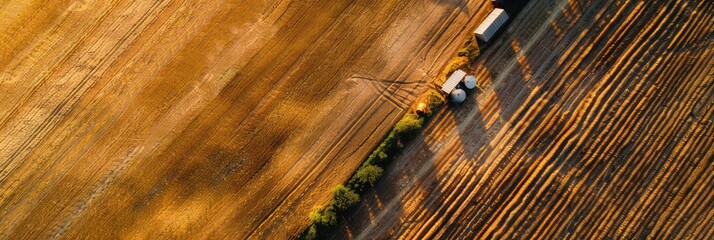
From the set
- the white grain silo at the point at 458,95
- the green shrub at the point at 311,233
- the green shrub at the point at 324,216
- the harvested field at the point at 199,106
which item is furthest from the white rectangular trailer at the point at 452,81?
the green shrub at the point at 311,233

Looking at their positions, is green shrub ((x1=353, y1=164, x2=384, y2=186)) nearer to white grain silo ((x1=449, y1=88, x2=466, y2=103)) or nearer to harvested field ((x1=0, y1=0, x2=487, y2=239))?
harvested field ((x1=0, y1=0, x2=487, y2=239))

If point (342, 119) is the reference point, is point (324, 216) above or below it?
below

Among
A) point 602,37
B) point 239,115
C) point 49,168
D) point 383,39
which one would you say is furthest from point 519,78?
point 49,168

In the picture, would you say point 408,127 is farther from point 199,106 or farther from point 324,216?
point 199,106

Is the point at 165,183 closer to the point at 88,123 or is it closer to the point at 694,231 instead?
the point at 88,123

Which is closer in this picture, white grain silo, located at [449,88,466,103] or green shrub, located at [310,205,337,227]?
white grain silo, located at [449,88,466,103]

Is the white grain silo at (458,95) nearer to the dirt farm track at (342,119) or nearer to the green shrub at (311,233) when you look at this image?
the dirt farm track at (342,119)

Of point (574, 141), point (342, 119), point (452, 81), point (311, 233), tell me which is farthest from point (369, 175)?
point (574, 141)

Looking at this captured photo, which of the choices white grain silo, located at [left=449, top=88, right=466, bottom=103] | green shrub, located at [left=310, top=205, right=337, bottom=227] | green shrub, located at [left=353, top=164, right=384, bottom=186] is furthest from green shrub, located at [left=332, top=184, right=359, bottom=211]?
white grain silo, located at [left=449, top=88, right=466, bottom=103]
